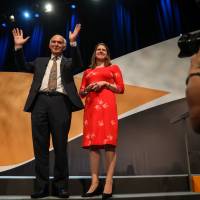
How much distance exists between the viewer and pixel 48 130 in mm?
2361

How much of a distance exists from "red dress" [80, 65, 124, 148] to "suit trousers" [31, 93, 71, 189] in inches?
7.3

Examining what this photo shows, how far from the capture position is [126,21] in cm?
495

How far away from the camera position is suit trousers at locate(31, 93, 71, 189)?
226 centimetres

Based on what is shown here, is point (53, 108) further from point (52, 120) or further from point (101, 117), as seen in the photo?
point (101, 117)

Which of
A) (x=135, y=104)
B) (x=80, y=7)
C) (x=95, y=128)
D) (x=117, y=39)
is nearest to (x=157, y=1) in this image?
(x=117, y=39)

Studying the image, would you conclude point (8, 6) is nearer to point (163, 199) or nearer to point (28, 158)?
point (28, 158)

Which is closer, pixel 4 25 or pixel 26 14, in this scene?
pixel 26 14

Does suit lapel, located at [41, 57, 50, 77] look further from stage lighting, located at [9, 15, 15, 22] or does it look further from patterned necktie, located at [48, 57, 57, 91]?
stage lighting, located at [9, 15, 15, 22]

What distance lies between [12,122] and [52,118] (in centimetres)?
206

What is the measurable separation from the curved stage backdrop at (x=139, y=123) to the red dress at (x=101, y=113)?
158 centimetres

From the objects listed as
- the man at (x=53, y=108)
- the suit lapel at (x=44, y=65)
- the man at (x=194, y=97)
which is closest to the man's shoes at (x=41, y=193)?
the man at (x=53, y=108)

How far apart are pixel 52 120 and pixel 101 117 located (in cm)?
39

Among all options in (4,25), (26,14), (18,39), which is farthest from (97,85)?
(4,25)

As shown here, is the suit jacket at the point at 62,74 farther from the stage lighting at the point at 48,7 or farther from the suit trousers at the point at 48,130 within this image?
the stage lighting at the point at 48,7
